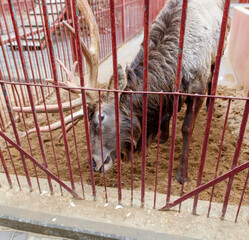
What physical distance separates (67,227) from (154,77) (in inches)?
60.8

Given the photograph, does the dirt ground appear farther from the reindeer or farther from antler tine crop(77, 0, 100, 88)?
antler tine crop(77, 0, 100, 88)

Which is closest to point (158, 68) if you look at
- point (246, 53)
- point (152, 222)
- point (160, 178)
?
point (160, 178)

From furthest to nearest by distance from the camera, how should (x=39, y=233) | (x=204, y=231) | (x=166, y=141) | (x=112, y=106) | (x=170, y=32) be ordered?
(x=166, y=141), (x=170, y=32), (x=112, y=106), (x=39, y=233), (x=204, y=231)

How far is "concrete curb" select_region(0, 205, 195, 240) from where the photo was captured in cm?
189

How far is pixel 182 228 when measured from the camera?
6.20 ft

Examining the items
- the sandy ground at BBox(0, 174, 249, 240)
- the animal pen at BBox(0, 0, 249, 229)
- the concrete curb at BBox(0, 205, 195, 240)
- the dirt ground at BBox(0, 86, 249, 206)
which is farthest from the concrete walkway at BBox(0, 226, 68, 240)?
the dirt ground at BBox(0, 86, 249, 206)

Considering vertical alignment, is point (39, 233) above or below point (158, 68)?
below

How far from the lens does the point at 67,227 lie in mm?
1985

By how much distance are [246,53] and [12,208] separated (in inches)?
191

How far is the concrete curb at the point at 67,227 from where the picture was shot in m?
1.89

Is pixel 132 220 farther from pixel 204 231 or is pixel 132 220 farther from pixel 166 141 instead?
pixel 166 141

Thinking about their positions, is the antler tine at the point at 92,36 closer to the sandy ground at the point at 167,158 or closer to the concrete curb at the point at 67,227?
the sandy ground at the point at 167,158

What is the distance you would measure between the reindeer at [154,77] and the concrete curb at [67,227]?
0.51 metres

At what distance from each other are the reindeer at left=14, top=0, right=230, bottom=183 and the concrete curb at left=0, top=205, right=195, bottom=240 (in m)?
0.51
